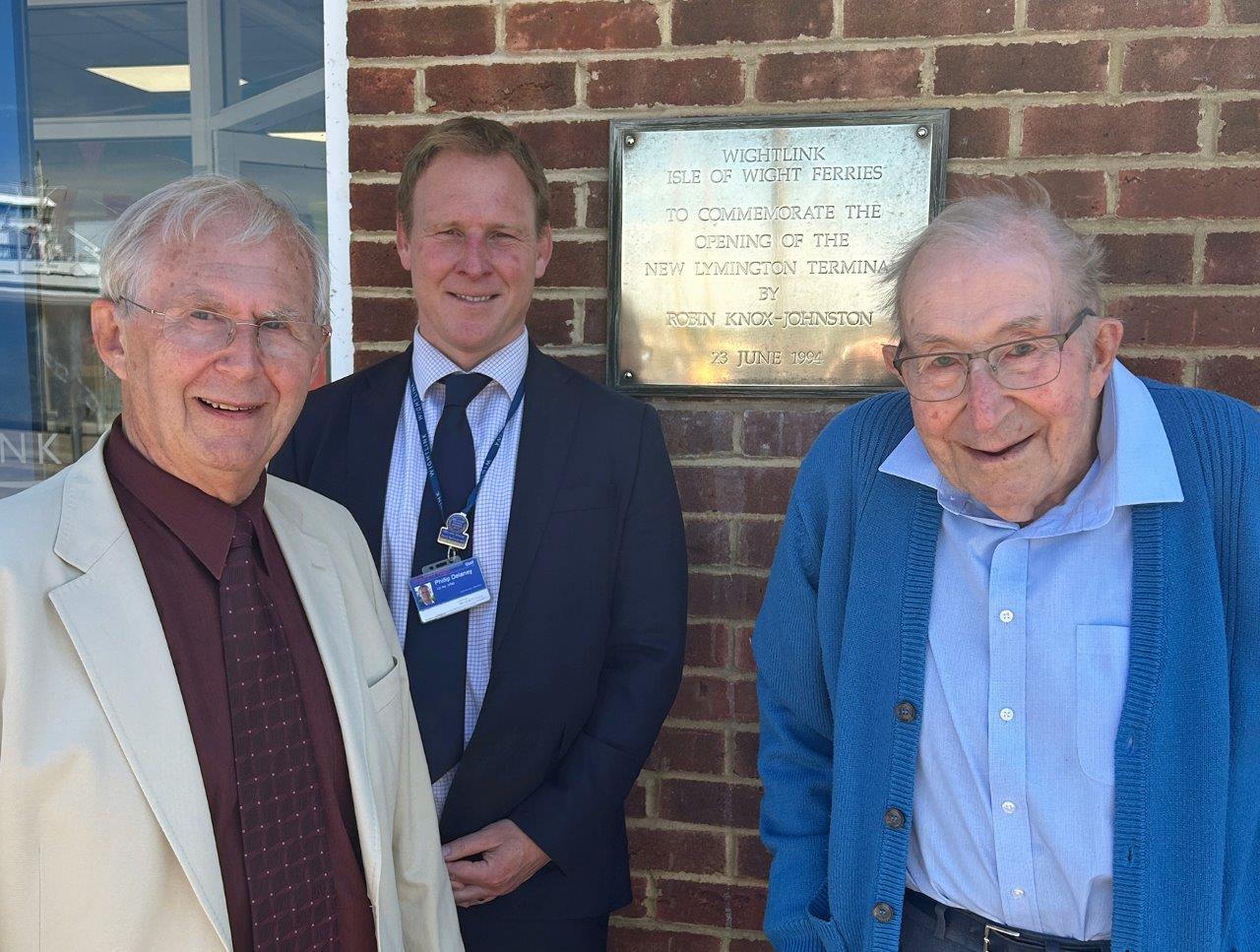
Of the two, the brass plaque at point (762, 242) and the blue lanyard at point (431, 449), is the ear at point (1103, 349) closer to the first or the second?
A: the brass plaque at point (762, 242)

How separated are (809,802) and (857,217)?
4.47ft

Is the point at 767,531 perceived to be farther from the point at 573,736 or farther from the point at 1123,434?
the point at 1123,434

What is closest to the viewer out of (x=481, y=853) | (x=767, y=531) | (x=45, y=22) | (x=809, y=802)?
(x=809, y=802)

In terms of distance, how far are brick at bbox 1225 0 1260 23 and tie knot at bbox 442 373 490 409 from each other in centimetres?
182

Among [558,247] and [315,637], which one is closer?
[315,637]

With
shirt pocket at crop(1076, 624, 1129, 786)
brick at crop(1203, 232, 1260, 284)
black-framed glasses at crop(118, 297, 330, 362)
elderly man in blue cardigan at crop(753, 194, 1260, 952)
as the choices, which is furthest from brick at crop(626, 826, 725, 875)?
brick at crop(1203, 232, 1260, 284)

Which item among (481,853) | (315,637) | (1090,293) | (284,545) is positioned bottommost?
(481,853)

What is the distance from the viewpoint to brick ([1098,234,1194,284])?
95.6 inches

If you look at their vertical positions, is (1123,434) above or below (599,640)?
above

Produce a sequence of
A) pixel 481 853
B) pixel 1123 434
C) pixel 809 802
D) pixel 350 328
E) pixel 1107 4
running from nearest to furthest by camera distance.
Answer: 1. pixel 1123 434
2. pixel 809 802
3. pixel 481 853
4. pixel 1107 4
5. pixel 350 328

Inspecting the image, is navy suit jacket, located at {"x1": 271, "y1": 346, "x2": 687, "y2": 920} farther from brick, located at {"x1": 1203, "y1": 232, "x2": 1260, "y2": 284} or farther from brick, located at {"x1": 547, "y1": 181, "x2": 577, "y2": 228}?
brick, located at {"x1": 1203, "y1": 232, "x2": 1260, "y2": 284}

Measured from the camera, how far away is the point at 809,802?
76.3 inches

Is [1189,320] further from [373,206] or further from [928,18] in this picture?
[373,206]

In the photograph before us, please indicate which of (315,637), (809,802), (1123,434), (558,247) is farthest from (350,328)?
(1123,434)
